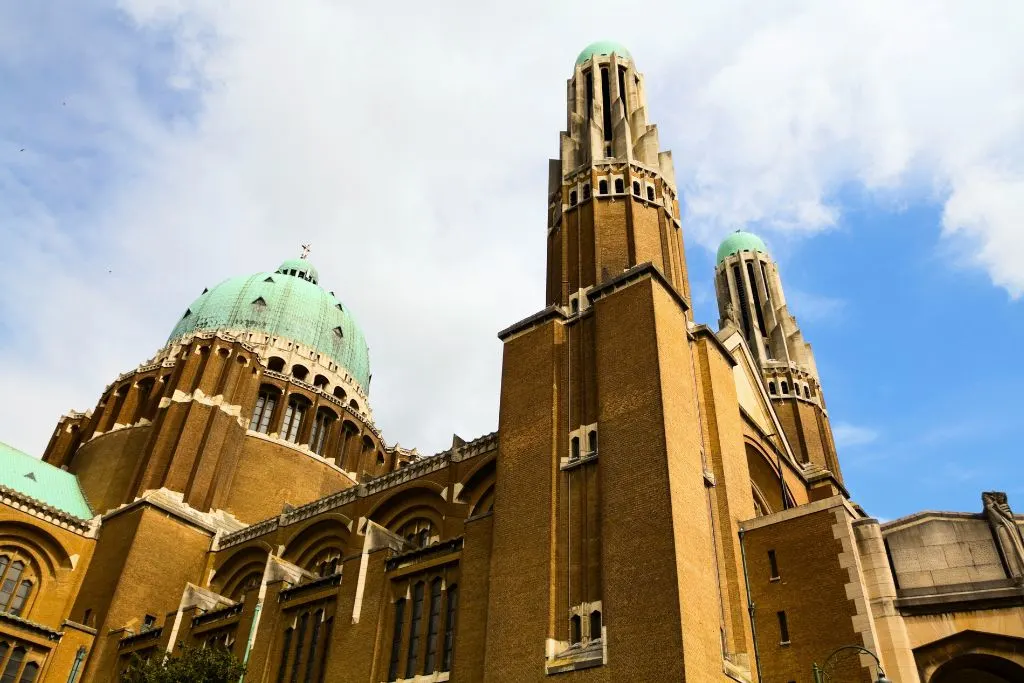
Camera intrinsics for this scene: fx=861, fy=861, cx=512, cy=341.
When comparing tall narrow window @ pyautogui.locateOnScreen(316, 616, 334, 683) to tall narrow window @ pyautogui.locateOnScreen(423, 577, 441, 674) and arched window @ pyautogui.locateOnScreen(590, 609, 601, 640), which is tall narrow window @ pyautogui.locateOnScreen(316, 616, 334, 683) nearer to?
tall narrow window @ pyautogui.locateOnScreen(423, 577, 441, 674)

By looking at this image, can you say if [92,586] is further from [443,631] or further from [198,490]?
[443,631]

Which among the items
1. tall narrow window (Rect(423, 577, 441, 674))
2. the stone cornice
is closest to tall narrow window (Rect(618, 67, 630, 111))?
tall narrow window (Rect(423, 577, 441, 674))

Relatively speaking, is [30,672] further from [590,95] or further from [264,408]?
[590,95]

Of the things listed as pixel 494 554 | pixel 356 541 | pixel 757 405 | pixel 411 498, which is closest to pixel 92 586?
pixel 356 541

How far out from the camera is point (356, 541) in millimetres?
32969

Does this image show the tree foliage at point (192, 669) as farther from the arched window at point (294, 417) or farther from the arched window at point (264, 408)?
the arched window at point (294, 417)

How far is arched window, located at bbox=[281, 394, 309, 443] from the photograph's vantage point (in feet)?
154

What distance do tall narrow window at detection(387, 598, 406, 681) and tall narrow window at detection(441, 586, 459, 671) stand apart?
1578 millimetres

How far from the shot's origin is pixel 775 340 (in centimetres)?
4316

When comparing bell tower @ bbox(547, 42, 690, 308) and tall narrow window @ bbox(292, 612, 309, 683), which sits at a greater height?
bell tower @ bbox(547, 42, 690, 308)

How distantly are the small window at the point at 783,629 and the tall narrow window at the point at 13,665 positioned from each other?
26046 mm

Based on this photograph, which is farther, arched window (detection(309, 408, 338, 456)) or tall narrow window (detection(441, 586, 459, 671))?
arched window (detection(309, 408, 338, 456))

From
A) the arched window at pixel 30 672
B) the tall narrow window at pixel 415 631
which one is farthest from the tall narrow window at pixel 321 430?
the tall narrow window at pixel 415 631

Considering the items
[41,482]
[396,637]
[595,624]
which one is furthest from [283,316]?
[595,624]
